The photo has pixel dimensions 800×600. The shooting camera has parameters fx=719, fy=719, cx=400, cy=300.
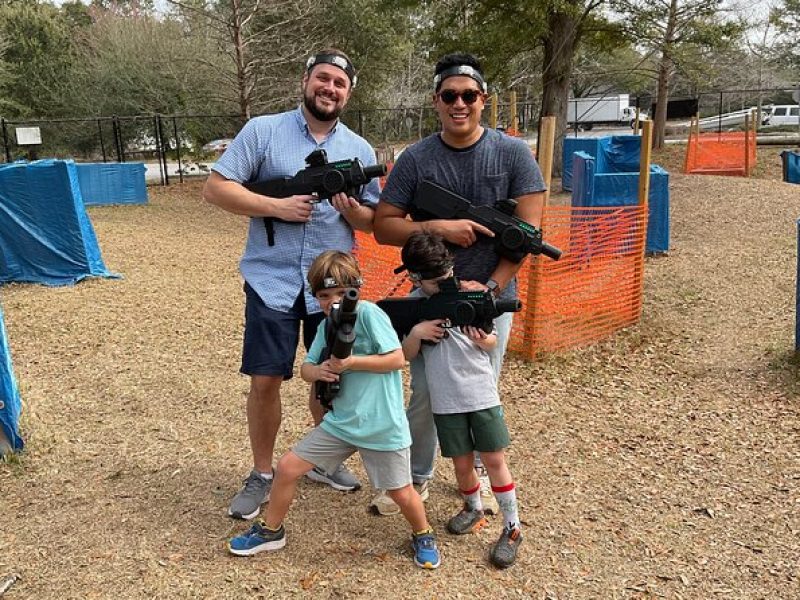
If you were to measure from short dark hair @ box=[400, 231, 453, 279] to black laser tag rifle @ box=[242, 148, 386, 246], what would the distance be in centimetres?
34

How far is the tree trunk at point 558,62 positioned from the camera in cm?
1636

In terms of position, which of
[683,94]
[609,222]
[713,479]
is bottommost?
[713,479]

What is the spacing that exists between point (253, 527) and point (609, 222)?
4.39m

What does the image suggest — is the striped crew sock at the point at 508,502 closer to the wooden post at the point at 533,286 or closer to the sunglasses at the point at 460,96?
the sunglasses at the point at 460,96

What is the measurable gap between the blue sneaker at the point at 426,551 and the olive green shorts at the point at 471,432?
1.12ft

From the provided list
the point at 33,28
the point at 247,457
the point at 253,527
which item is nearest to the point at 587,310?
the point at 247,457

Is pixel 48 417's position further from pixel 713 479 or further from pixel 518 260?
pixel 713 479

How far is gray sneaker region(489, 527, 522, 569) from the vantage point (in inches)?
113

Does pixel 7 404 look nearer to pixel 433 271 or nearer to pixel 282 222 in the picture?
pixel 282 222

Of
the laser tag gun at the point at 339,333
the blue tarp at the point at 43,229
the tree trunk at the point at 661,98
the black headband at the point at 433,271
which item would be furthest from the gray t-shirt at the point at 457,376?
the tree trunk at the point at 661,98

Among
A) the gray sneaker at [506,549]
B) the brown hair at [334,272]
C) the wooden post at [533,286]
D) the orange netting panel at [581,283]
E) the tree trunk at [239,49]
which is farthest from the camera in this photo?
the tree trunk at [239,49]

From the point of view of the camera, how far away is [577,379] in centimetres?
514

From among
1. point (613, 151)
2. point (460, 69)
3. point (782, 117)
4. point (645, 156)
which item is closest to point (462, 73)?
point (460, 69)

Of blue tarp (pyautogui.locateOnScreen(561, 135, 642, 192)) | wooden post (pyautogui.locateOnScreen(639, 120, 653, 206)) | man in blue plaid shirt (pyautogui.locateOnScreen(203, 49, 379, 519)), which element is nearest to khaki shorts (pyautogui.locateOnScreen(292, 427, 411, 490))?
man in blue plaid shirt (pyautogui.locateOnScreen(203, 49, 379, 519))
